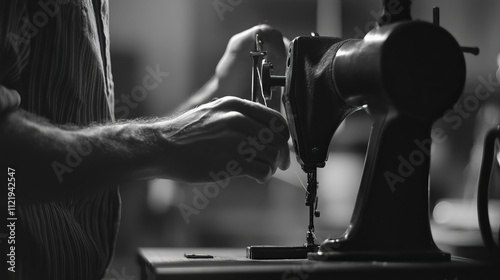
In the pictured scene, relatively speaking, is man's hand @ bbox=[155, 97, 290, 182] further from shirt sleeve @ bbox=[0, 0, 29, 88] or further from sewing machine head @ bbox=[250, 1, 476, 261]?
shirt sleeve @ bbox=[0, 0, 29, 88]

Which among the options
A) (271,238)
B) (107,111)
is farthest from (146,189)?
(107,111)

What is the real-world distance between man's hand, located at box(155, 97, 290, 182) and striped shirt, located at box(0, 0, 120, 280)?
0.27m

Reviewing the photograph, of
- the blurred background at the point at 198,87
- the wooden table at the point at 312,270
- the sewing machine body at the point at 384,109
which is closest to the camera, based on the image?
the wooden table at the point at 312,270

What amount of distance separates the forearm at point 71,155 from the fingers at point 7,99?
1cm

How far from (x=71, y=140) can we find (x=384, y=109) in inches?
17.2

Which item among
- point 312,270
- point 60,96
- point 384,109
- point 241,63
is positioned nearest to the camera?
point 312,270

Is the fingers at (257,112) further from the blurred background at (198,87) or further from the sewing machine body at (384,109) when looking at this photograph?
the blurred background at (198,87)

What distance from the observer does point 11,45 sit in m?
0.99

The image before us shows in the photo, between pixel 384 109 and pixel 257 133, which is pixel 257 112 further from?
pixel 384 109

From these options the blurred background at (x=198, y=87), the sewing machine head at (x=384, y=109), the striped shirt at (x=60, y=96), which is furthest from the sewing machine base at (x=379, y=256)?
the blurred background at (x=198, y=87)

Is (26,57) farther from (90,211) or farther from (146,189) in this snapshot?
(146,189)

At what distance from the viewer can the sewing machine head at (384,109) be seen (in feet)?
3.04

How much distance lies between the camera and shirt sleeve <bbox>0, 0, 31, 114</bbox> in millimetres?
967

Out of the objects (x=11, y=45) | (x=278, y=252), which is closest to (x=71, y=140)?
(x=11, y=45)
